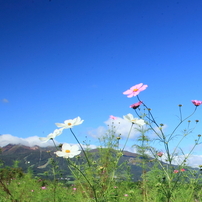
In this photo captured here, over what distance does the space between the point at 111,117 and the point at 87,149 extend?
3.33m

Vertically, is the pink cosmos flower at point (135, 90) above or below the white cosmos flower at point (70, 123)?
above

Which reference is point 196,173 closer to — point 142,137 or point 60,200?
point 142,137

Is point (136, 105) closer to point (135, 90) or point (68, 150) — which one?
point (135, 90)

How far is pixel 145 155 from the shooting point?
484 centimetres

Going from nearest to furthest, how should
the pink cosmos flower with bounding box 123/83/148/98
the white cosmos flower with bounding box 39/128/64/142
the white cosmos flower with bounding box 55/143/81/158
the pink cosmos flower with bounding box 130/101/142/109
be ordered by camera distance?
the white cosmos flower with bounding box 55/143/81/158 → the white cosmos flower with bounding box 39/128/64/142 → the pink cosmos flower with bounding box 123/83/148/98 → the pink cosmos flower with bounding box 130/101/142/109

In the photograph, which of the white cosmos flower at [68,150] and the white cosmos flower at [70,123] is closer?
the white cosmos flower at [68,150]

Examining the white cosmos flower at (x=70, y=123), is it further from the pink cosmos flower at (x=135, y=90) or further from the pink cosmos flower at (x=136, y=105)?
the pink cosmos flower at (x=136, y=105)

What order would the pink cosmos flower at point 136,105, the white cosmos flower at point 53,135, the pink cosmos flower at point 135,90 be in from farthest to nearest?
1. the pink cosmos flower at point 136,105
2. the pink cosmos flower at point 135,90
3. the white cosmos flower at point 53,135

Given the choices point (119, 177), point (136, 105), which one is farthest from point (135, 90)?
point (119, 177)

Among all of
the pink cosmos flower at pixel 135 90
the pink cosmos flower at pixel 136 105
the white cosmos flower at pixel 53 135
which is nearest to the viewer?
the white cosmos flower at pixel 53 135

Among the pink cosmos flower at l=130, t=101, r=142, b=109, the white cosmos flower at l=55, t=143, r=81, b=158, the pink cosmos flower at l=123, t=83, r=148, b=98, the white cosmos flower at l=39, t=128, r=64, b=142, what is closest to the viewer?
the white cosmos flower at l=55, t=143, r=81, b=158

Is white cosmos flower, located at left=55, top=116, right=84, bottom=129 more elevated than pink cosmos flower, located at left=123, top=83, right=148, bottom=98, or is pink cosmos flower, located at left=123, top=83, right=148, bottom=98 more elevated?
pink cosmos flower, located at left=123, top=83, right=148, bottom=98

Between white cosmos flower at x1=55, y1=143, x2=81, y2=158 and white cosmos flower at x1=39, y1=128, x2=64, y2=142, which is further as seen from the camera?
white cosmos flower at x1=39, y1=128, x2=64, y2=142

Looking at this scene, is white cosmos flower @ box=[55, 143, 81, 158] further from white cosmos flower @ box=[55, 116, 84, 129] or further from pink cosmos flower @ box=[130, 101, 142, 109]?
pink cosmos flower @ box=[130, 101, 142, 109]
